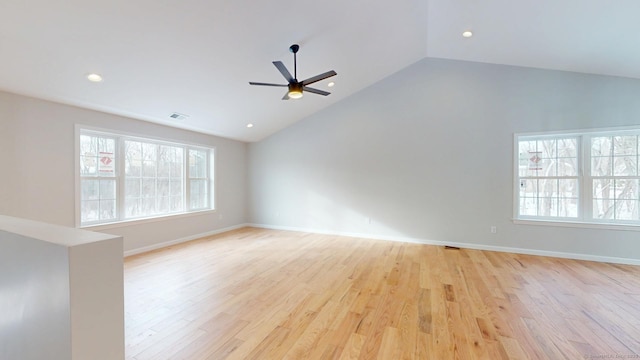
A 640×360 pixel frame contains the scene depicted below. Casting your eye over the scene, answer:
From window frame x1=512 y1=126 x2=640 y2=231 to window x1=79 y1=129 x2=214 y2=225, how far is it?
6.25 meters

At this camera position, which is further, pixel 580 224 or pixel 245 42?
pixel 580 224

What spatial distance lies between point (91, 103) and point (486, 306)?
560 cm

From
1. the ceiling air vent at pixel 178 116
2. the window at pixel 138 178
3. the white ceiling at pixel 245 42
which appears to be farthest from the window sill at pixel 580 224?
the window at pixel 138 178

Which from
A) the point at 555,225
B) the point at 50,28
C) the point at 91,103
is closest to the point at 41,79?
the point at 91,103

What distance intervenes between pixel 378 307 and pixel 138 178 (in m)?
4.56

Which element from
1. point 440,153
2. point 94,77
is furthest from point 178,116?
point 440,153

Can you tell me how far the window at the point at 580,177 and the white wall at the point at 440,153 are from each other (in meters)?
0.21

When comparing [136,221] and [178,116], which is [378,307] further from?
[178,116]

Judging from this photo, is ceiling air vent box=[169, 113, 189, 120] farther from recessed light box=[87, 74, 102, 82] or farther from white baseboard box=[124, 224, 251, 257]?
white baseboard box=[124, 224, 251, 257]

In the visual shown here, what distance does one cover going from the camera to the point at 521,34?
3.52 meters

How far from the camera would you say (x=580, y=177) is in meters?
4.21

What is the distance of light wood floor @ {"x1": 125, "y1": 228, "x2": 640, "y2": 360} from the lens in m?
1.98

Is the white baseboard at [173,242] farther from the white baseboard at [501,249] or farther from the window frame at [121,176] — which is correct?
the white baseboard at [501,249]

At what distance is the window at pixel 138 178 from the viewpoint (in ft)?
13.0
